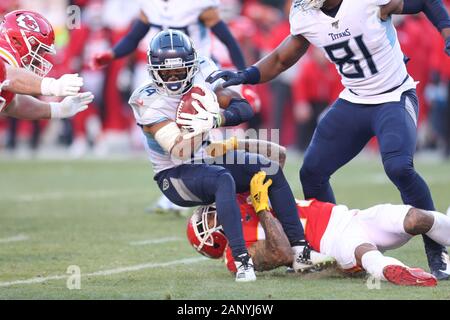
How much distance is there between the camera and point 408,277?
509 cm

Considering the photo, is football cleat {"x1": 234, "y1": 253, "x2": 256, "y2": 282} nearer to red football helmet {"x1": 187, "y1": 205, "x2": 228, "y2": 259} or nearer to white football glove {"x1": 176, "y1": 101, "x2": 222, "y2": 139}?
red football helmet {"x1": 187, "y1": 205, "x2": 228, "y2": 259}

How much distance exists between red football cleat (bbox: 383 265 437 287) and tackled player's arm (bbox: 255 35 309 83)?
164cm

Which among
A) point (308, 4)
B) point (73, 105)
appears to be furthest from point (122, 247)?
point (308, 4)

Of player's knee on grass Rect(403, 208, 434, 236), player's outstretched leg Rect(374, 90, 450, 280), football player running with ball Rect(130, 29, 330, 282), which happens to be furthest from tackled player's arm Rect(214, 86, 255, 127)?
player's knee on grass Rect(403, 208, 434, 236)

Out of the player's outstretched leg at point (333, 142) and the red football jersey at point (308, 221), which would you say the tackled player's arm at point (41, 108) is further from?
the player's outstretched leg at point (333, 142)

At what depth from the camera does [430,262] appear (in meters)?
5.60

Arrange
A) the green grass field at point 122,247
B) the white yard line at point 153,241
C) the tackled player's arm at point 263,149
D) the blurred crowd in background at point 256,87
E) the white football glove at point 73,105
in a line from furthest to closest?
the blurred crowd in background at point 256,87 < the white yard line at point 153,241 < the tackled player's arm at point 263,149 < the white football glove at point 73,105 < the green grass field at point 122,247

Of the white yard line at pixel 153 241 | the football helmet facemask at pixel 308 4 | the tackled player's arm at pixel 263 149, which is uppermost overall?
the football helmet facemask at pixel 308 4

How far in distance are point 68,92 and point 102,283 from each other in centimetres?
102

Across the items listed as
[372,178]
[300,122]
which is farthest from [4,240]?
[300,122]

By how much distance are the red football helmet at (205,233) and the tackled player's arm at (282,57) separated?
991mm

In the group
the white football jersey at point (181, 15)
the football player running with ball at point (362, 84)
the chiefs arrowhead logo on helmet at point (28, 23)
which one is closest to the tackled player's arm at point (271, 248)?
the football player running with ball at point (362, 84)

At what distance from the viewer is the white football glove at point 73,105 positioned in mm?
5848

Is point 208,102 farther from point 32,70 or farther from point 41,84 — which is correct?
point 32,70
